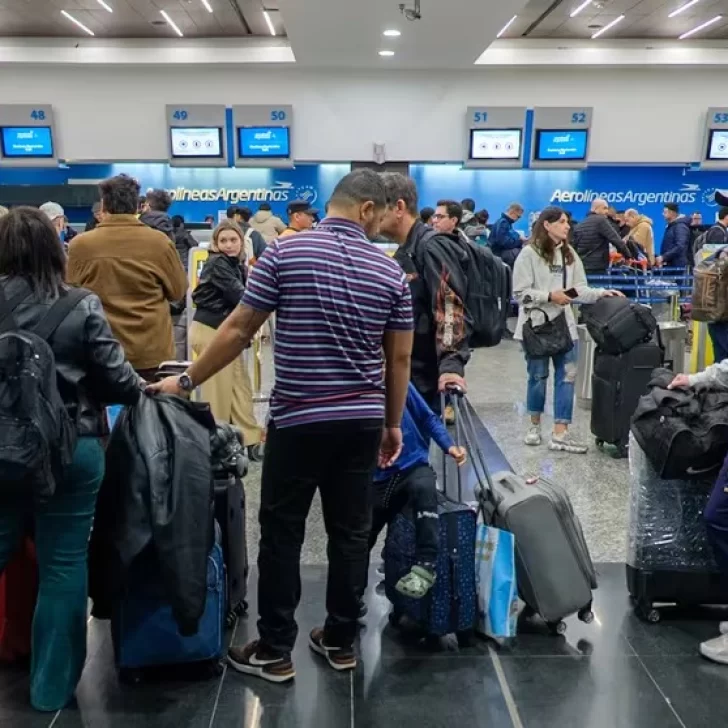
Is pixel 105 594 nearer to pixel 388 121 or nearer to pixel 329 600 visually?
pixel 329 600

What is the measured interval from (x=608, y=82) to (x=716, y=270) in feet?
30.5

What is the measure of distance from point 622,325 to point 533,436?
3.40ft

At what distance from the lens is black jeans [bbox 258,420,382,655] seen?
2.35m

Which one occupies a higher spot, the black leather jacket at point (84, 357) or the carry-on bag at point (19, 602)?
the black leather jacket at point (84, 357)

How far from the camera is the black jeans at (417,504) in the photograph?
2637mm

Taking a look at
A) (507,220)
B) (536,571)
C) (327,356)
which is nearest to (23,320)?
(327,356)

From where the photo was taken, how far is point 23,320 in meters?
2.16

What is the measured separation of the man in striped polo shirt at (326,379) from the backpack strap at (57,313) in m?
0.42

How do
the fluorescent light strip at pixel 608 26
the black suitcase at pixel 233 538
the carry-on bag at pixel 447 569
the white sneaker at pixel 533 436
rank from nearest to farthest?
the carry-on bag at pixel 447 569 < the black suitcase at pixel 233 538 < the white sneaker at pixel 533 436 < the fluorescent light strip at pixel 608 26

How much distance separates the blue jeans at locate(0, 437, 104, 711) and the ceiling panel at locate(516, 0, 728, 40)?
29.5 feet

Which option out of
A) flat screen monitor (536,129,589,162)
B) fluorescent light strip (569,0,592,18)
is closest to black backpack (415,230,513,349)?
fluorescent light strip (569,0,592,18)

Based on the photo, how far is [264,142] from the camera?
11.5 m

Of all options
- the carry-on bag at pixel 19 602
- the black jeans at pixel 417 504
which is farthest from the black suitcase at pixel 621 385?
the carry-on bag at pixel 19 602

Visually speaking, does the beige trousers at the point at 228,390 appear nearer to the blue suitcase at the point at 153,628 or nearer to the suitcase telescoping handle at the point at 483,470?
the suitcase telescoping handle at the point at 483,470
